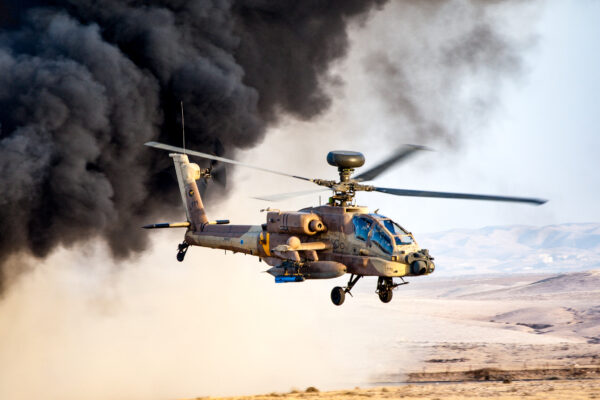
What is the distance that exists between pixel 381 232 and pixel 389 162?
183 cm

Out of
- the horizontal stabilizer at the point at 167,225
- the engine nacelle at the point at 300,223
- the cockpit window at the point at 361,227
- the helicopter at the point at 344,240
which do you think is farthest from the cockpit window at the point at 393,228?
the horizontal stabilizer at the point at 167,225

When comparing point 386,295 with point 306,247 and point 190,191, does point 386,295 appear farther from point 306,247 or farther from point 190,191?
point 190,191

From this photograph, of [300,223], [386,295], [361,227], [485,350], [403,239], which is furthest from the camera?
[485,350]

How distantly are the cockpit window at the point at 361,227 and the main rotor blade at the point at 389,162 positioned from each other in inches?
45.4

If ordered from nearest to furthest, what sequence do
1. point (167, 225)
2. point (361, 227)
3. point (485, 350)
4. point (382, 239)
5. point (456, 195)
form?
point (456, 195) < point (382, 239) < point (361, 227) < point (167, 225) < point (485, 350)

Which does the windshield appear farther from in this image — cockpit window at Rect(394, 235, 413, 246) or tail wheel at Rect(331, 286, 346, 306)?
tail wheel at Rect(331, 286, 346, 306)

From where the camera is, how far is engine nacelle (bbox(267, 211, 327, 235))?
2041 cm

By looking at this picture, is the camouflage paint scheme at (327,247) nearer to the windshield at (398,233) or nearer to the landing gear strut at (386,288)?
the windshield at (398,233)

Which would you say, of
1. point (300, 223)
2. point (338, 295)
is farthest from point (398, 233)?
point (300, 223)

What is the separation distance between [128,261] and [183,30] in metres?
10.3

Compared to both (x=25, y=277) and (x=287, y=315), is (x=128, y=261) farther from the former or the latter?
(x=287, y=315)

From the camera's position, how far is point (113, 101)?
28766mm

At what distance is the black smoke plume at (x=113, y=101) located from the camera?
26062 millimetres

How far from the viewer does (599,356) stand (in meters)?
41.2
